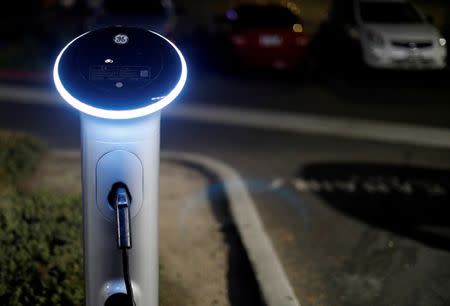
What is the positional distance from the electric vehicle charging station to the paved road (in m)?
1.66

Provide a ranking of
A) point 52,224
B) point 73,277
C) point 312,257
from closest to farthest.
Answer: point 73,277 < point 52,224 < point 312,257

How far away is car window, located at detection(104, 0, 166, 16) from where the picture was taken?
14656 mm

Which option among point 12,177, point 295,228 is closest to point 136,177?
point 295,228

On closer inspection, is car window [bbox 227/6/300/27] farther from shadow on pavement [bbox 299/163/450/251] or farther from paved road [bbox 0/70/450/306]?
shadow on pavement [bbox 299/163/450/251]

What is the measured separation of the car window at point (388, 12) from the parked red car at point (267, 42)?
1.54 metres

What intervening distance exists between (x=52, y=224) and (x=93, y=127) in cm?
193

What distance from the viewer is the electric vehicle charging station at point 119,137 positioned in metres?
2.90

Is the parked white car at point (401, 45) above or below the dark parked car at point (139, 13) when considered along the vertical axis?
above

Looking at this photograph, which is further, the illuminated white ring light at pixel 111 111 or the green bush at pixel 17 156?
the green bush at pixel 17 156

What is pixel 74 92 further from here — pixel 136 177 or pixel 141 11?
pixel 141 11

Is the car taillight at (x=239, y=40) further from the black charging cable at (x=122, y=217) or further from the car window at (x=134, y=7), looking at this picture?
the black charging cable at (x=122, y=217)

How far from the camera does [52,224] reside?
467cm

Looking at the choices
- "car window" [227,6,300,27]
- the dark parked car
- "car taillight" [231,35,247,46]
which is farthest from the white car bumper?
the dark parked car

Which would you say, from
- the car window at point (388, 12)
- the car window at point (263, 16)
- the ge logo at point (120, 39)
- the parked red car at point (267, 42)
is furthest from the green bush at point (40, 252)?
the car window at point (388, 12)
